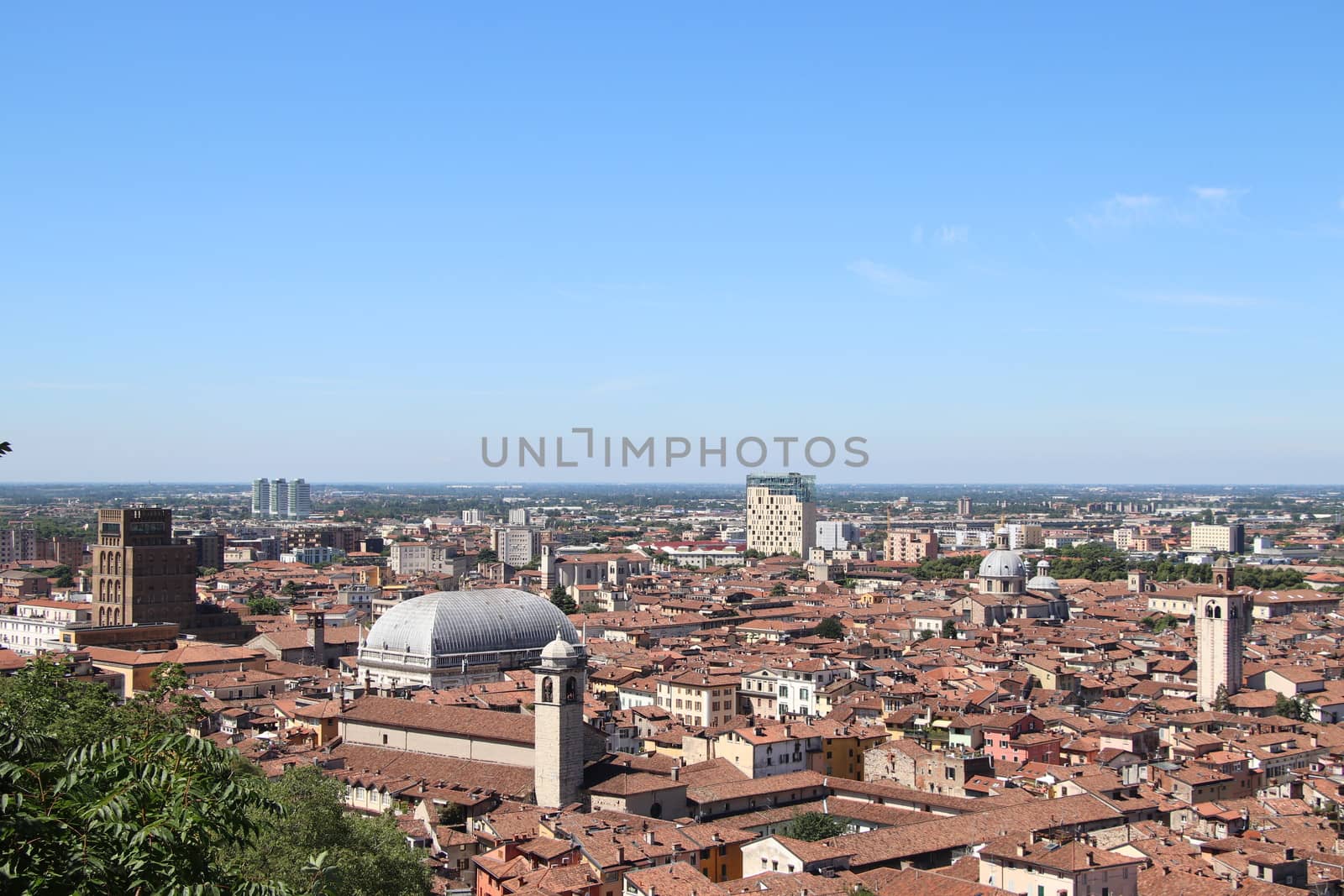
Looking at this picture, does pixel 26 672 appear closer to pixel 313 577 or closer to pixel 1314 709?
pixel 1314 709

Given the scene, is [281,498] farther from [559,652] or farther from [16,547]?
[559,652]

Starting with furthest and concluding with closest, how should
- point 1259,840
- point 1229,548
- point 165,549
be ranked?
point 1229,548 → point 165,549 → point 1259,840

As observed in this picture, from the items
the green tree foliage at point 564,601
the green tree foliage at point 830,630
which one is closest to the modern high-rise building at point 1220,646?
the green tree foliage at point 830,630

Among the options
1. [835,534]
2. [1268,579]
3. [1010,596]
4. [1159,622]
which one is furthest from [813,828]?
[835,534]

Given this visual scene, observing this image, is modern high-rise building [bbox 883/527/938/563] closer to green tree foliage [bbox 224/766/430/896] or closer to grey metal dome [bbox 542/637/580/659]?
grey metal dome [bbox 542/637/580/659]

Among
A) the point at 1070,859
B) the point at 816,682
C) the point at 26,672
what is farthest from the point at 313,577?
the point at 1070,859

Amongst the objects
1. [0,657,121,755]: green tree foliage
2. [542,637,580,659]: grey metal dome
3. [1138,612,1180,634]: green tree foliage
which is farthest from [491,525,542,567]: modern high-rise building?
[0,657,121,755]: green tree foliage
